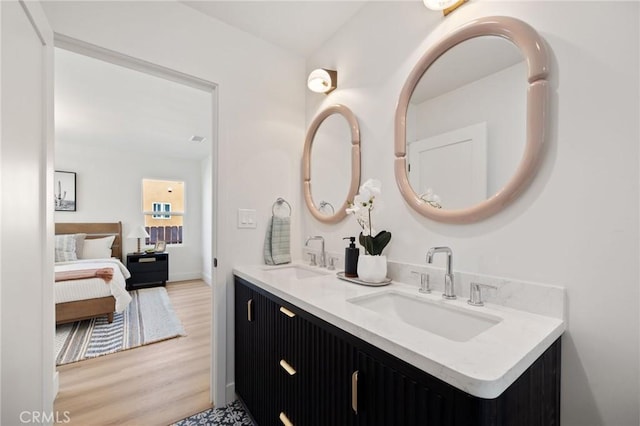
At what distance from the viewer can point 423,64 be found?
1276mm

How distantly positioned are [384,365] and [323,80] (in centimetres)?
172

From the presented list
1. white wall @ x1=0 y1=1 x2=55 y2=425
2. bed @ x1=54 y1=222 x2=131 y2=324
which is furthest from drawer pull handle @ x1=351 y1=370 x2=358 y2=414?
bed @ x1=54 y1=222 x2=131 y2=324

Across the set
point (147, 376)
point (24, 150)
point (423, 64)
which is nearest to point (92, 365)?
point (147, 376)

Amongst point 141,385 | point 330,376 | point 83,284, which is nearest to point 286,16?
point 330,376

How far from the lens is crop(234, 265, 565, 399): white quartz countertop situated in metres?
0.57

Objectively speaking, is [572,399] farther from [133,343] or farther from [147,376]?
[133,343]

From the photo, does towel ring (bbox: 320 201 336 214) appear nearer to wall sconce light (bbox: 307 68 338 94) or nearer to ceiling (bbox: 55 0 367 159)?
wall sconce light (bbox: 307 68 338 94)

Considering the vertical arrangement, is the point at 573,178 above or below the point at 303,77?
below

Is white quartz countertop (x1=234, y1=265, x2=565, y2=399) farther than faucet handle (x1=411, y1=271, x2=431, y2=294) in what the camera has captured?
No

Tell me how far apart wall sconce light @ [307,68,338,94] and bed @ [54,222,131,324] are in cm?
310

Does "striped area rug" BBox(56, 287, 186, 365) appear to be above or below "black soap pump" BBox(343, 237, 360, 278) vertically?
below

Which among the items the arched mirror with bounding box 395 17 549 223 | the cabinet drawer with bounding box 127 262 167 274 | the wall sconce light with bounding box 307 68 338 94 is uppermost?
the wall sconce light with bounding box 307 68 338 94

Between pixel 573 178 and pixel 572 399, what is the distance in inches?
28.2

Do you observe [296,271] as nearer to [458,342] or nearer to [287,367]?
[287,367]
